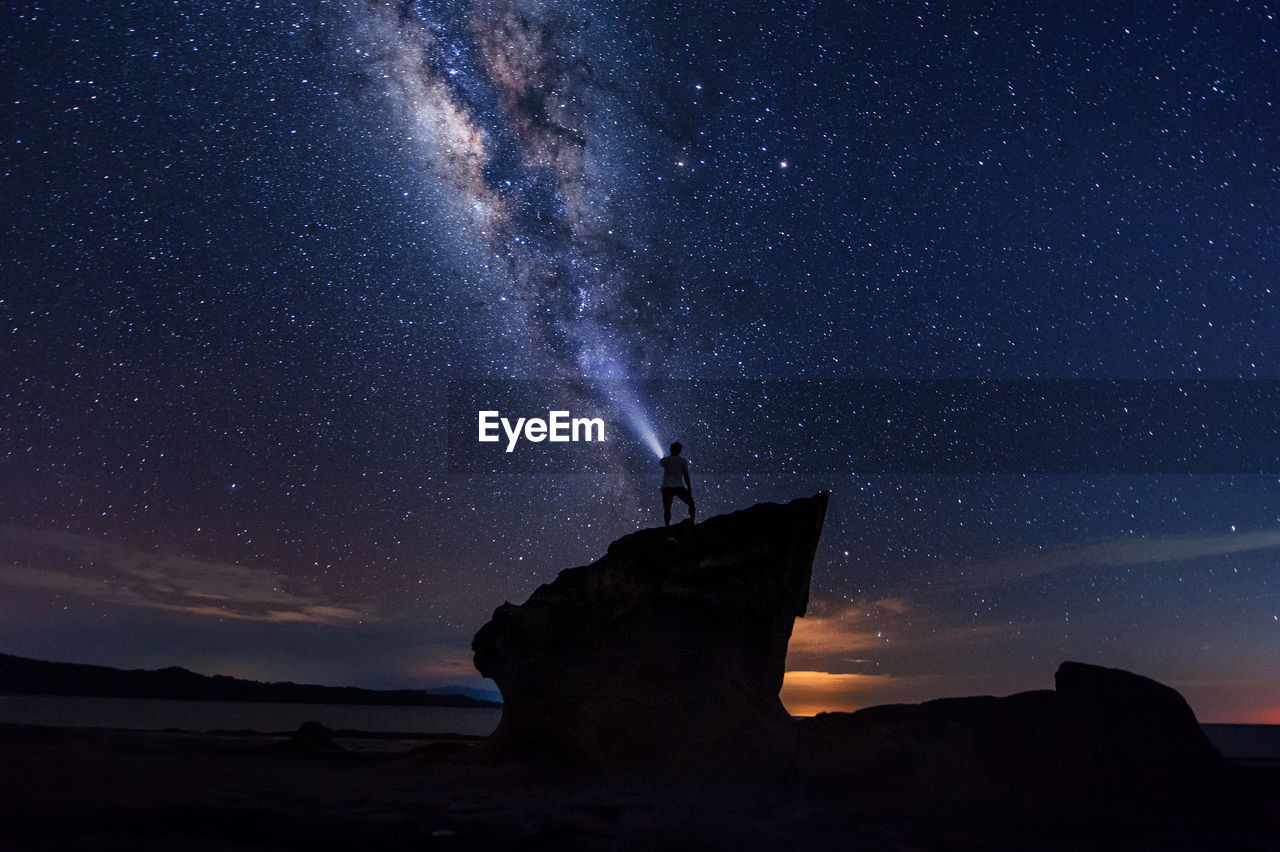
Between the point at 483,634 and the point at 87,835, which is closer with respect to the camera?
the point at 87,835

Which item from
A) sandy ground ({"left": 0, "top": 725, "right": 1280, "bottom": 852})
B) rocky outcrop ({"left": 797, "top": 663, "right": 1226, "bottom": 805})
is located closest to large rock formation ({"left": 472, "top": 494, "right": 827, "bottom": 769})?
sandy ground ({"left": 0, "top": 725, "right": 1280, "bottom": 852})

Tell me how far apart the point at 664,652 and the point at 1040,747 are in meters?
8.95

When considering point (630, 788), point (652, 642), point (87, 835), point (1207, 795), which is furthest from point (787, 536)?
point (87, 835)

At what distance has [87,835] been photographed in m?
10.3

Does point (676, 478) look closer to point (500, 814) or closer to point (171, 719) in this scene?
point (500, 814)

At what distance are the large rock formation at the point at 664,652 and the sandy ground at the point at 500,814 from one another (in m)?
0.97

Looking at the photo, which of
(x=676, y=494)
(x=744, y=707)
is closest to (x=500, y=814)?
(x=744, y=707)

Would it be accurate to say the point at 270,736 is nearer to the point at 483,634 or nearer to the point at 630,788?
the point at 483,634

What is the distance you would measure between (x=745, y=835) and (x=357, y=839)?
5.52 m

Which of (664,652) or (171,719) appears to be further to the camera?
(171,719)

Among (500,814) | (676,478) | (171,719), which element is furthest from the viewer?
(171,719)

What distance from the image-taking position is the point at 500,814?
41.4 feet

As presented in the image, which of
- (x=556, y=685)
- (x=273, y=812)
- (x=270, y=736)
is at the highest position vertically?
(x=556, y=685)

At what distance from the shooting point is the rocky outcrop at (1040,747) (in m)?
16.7
